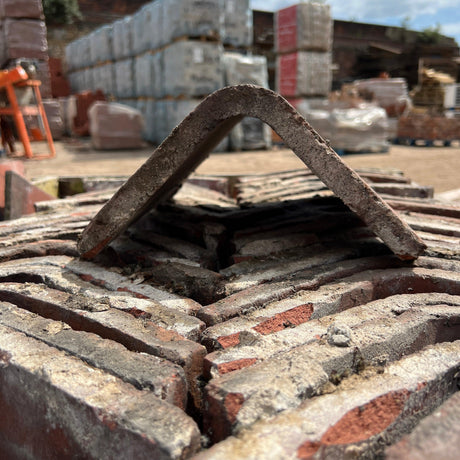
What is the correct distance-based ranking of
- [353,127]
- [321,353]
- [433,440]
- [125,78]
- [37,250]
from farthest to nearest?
[125,78]
[353,127]
[37,250]
[321,353]
[433,440]

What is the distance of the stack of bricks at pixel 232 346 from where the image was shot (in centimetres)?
91

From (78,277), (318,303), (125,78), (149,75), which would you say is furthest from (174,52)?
(318,303)

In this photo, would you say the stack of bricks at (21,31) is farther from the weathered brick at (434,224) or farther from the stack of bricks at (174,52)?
the weathered brick at (434,224)

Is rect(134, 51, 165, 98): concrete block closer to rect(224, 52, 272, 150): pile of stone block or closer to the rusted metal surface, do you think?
rect(224, 52, 272, 150): pile of stone block

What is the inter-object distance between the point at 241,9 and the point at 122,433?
991 cm

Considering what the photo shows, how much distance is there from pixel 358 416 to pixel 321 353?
0.20 metres

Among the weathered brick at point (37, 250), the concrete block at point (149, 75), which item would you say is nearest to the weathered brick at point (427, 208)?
the weathered brick at point (37, 250)

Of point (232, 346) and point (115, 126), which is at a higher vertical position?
point (115, 126)

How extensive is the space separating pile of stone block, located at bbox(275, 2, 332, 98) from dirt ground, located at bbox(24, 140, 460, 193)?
201 cm

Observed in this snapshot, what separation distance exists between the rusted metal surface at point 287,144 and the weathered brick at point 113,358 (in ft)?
1.60

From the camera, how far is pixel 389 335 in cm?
121

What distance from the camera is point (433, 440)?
32.6 inches

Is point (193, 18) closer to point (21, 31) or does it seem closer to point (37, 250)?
point (21, 31)

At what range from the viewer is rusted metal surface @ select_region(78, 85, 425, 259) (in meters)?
1.47
